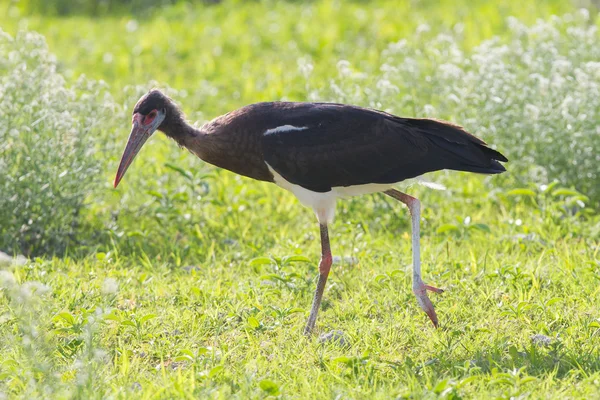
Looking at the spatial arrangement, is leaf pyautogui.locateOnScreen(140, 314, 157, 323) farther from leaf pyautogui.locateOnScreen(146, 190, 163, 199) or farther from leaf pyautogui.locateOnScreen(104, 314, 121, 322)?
leaf pyautogui.locateOnScreen(146, 190, 163, 199)

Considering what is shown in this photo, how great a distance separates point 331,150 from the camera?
554cm

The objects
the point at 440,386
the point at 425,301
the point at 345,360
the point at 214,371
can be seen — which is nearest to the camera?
the point at 440,386

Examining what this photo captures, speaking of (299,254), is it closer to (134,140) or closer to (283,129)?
(283,129)

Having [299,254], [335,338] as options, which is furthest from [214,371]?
[299,254]

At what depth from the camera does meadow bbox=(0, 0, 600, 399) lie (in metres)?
4.62

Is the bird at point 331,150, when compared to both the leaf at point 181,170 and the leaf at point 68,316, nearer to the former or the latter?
the leaf at point 181,170

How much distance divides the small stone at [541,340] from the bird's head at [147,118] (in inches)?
97.1

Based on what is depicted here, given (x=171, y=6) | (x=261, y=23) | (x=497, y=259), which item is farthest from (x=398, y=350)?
(x=171, y=6)

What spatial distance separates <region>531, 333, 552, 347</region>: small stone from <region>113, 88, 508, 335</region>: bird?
2.51 feet

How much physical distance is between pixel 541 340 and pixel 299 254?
6.09 ft

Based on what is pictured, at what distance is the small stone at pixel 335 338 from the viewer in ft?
16.8

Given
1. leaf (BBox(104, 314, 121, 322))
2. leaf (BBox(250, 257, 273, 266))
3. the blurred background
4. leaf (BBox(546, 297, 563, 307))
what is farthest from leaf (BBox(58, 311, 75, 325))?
leaf (BBox(546, 297, 563, 307))

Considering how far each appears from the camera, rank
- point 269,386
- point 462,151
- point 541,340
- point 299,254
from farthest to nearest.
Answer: point 299,254 < point 462,151 < point 541,340 < point 269,386

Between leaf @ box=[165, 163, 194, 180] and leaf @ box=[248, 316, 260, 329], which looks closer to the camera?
leaf @ box=[248, 316, 260, 329]
